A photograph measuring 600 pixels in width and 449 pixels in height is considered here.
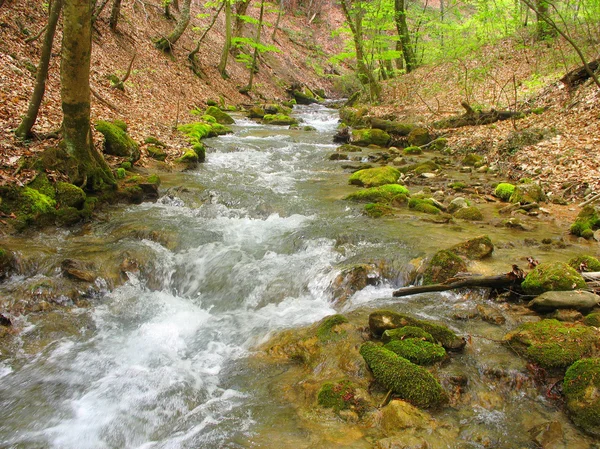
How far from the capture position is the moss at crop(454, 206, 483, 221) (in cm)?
794

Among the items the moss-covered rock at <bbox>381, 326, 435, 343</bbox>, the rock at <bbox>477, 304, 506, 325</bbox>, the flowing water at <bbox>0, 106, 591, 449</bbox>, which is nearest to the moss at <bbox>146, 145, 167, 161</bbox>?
the flowing water at <bbox>0, 106, 591, 449</bbox>

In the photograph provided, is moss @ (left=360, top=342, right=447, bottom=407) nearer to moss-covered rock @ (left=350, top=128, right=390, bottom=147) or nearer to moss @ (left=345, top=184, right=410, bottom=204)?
moss @ (left=345, top=184, right=410, bottom=204)

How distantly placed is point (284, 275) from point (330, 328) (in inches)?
A: 76.0

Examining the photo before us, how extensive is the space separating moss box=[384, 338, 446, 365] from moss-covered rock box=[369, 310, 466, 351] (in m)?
0.19

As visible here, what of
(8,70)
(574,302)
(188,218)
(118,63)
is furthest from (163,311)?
(118,63)

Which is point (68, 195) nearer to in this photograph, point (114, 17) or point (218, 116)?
point (218, 116)

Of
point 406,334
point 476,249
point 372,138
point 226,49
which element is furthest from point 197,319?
point 226,49

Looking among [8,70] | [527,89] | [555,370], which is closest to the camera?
[555,370]

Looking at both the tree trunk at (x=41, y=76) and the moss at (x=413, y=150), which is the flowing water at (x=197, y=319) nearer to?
the tree trunk at (x=41, y=76)

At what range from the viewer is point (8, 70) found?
9.83 metres

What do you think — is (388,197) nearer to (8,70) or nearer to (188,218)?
(188,218)

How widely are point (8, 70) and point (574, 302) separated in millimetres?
12432

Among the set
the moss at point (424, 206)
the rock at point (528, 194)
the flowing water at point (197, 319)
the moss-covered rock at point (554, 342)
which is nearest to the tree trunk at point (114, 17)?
the flowing water at point (197, 319)

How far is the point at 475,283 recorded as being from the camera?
5.15 meters
